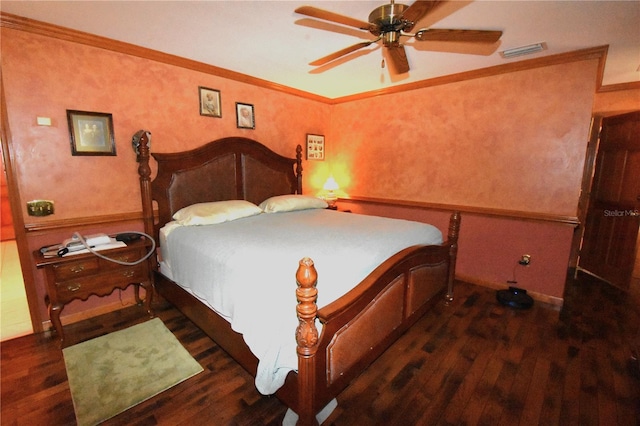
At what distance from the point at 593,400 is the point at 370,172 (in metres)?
3.14

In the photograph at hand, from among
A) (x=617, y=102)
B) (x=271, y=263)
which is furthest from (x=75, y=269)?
(x=617, y=102)

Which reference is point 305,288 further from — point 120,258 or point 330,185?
point 330,185

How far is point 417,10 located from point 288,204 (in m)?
2.26

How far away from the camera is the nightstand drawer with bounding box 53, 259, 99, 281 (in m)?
2.10

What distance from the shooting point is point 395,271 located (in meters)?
1.89

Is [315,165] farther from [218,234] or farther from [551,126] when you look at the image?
[551,126]

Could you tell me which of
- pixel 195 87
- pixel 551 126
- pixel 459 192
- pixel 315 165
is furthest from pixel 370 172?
pixel 195 87

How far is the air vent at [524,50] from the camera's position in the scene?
8.11 ft

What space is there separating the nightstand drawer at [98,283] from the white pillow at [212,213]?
1.84 ft

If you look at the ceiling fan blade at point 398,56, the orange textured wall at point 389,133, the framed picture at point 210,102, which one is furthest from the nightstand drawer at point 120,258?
the ceiling fan blade at point 398,56

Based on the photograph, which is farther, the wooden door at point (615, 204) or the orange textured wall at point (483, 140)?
the wooden door at point (615, 204)

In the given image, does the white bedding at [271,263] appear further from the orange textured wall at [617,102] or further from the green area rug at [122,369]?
the orange textured wall at [617,102]

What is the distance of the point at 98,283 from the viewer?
7.45ft

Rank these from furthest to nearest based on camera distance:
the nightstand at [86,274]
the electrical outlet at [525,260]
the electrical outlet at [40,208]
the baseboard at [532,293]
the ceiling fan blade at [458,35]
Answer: the electrical outlet at [525,260] → the baseboard at [532,293] → the electrical outlet at [40,208] → the nightstand at [86,274] → the ceiling fan blade at [458,35]
